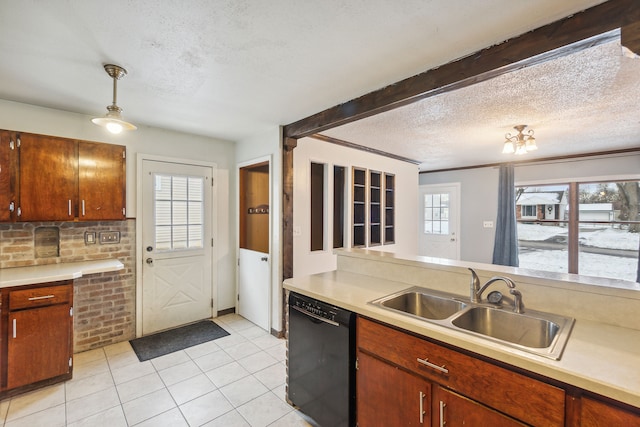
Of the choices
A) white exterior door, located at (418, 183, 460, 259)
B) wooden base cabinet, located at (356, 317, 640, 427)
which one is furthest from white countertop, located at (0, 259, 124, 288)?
white exterior door, located at (418, 183, 460, 259)

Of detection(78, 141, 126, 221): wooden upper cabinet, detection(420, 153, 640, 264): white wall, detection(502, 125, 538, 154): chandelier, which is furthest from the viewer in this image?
detection(420, 153, 640, 264): white wall

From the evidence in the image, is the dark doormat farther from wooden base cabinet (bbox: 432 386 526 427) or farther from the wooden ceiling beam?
the wooden ceiling beam

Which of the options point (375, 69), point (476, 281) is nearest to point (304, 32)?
point (375, 69)

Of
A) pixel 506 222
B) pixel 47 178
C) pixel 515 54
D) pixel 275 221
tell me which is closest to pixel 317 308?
pixel 275 221

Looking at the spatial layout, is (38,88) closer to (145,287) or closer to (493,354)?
(145,287)

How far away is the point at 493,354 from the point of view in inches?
46.0

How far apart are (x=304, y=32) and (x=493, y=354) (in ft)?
6.01

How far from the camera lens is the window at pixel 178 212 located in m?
3.45

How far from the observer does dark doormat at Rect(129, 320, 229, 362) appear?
300 centimetres

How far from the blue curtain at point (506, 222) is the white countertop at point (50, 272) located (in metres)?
5.98

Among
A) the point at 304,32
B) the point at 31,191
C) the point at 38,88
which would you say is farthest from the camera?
the point at 31,191

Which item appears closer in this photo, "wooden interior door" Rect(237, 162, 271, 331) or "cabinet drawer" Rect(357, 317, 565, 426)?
"cabinet drawer" Rect(357, 317, 565, 426)

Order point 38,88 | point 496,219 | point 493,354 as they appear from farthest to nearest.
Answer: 1. point 496,219
2. point 38,88
3. point 493,354

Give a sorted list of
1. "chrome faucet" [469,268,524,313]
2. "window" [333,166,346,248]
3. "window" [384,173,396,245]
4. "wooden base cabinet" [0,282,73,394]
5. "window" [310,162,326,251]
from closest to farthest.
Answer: "chrome faucet" [469,268,524,313]
"wooden base cabinet" [0,282,73,394]
"window" [310,162,326,251]
"window" [333,166,346,248]
"window" [384,173,396,245]
